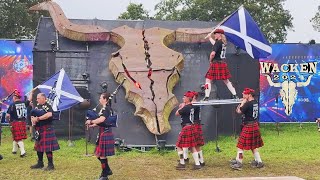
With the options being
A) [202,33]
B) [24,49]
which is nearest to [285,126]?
[202,33]

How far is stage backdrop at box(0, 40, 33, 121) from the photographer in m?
17.6

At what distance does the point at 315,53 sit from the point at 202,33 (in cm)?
604

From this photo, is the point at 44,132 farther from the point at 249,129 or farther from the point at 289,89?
the point at 289,89

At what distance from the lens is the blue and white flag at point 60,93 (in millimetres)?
10572

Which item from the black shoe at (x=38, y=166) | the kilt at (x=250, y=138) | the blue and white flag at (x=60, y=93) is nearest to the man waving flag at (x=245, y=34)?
the kilt at (x=250, y=138)

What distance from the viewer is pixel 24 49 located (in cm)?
1778

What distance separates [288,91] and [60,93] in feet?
33.4

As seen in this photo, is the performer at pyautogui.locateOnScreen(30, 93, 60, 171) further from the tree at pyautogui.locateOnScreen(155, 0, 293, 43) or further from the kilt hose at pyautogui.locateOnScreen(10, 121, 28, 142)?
the tree at pyautogui.locateOnScreen(155, 0, 293, 43)

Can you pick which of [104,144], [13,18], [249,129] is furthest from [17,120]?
[13,18]

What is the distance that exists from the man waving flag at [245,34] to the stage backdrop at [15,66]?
9.45 m

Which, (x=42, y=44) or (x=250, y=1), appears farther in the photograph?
(x=250, y=1)

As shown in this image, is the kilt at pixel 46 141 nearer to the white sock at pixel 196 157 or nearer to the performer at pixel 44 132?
the performer at pixel 44 132

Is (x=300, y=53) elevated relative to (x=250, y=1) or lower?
lower

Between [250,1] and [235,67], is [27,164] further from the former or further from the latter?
[250,1]
